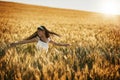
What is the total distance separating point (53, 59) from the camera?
174 inches

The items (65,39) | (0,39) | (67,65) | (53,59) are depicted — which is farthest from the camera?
(65,39)

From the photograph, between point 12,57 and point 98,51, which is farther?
point 98,51

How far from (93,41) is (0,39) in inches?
65.8

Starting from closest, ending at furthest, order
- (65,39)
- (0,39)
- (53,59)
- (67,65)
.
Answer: (67,65), (53,59), (0,39), (65,39)

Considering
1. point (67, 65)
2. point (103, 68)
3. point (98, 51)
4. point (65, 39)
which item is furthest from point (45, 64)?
point (65, 39)

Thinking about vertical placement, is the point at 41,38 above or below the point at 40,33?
below

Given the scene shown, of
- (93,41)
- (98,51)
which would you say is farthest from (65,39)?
(98,51)

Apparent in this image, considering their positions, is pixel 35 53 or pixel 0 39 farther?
pixel 0 39

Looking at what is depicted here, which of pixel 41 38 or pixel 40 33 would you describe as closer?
pixel 40 33

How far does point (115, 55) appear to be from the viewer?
201 inches

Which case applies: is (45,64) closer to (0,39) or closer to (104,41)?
(0,39)

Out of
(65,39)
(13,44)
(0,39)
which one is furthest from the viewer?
(65,39)

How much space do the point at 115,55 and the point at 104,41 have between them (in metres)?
0.91

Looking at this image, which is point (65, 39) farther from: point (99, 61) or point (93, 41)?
point (99, 61)
